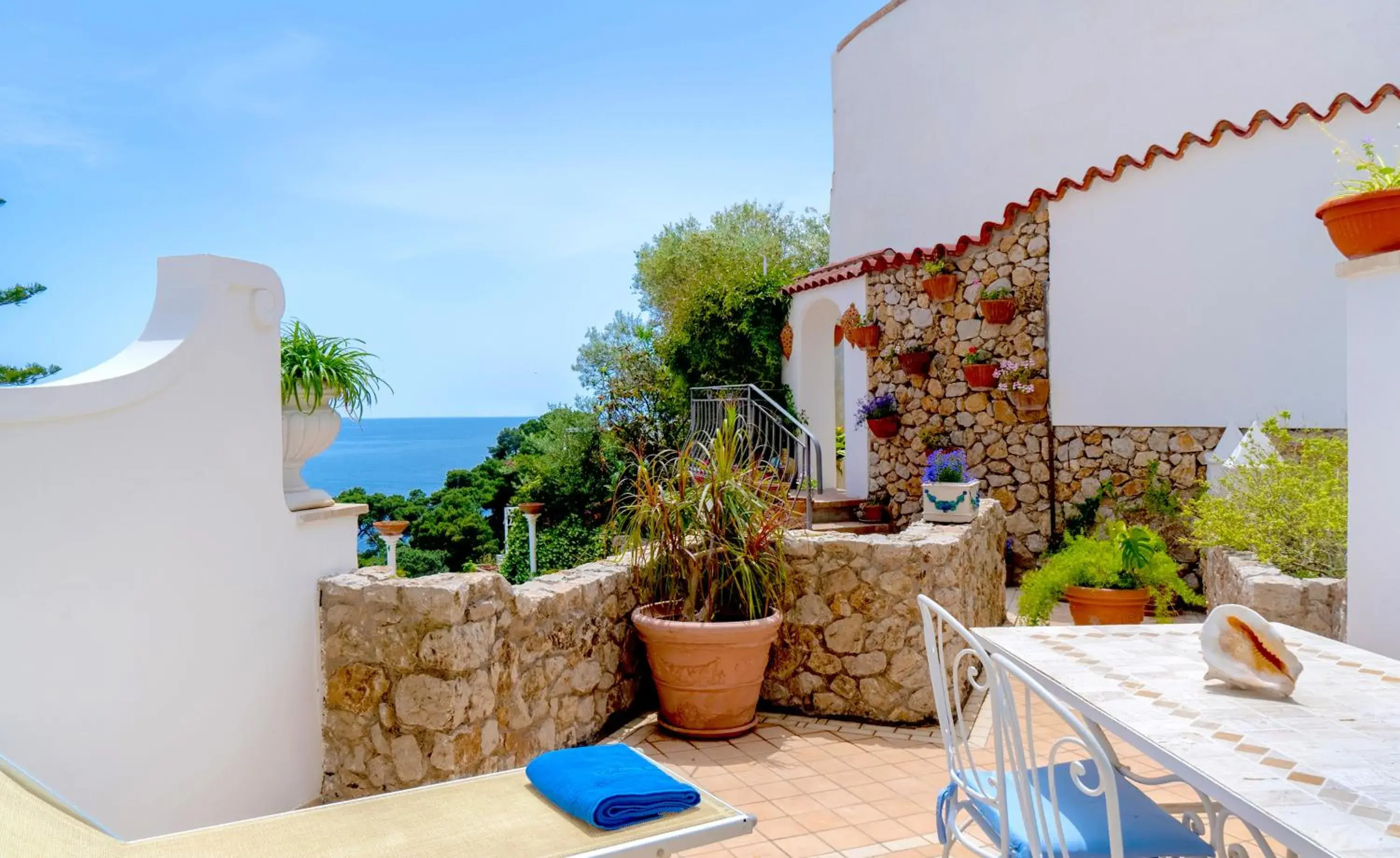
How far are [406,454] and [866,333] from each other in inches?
3302

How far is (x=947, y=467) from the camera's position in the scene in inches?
271

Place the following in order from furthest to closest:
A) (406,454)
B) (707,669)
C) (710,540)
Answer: (406,454)
(710,540)
(707,669)

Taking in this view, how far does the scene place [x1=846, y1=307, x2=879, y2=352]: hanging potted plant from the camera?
916cm

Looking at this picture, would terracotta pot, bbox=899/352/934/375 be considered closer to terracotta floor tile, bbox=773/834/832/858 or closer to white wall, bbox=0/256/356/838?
terracotta floor tile, bbox=773/834/832/858

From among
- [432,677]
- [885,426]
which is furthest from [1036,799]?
[885,426]

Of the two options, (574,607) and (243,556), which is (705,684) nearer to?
(574,607)

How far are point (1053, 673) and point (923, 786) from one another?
67.9 inches

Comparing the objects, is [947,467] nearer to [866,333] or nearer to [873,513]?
[873,513]

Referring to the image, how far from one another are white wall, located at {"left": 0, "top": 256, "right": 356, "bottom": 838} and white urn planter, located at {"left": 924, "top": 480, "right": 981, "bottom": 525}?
402 centimetres

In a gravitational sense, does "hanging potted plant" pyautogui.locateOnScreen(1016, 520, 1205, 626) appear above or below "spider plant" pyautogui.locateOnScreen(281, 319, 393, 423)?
below

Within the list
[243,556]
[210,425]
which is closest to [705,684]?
[243,556]

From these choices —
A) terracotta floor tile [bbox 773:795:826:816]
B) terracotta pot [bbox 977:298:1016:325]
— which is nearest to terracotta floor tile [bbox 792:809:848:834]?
terracotta floor tile [bbox 773:795:826:816]

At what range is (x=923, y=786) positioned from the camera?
12.3ft

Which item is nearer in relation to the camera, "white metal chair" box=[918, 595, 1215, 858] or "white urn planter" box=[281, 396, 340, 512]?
"white metal chair" box=[918, 595, 1215, 858]
